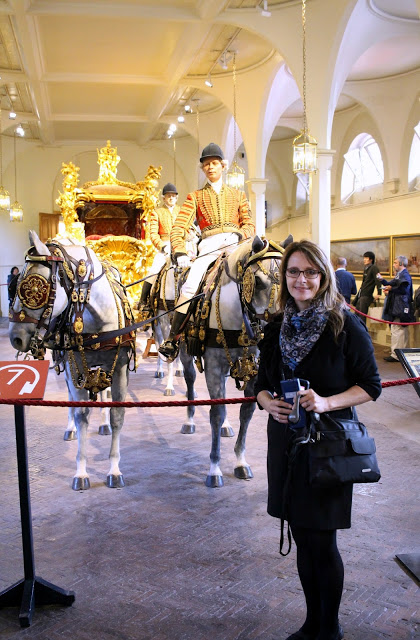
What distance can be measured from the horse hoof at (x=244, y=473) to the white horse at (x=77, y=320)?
3.32ft

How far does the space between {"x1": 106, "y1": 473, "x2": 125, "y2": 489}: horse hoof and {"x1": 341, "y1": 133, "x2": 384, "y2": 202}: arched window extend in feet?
49.5

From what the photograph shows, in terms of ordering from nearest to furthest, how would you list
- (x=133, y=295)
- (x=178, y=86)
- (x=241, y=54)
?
1. (x=133, y=295)
2. (x=241, y=54)
3. (x=178, y=86)

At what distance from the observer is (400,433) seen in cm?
659

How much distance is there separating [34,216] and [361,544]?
76.6ft

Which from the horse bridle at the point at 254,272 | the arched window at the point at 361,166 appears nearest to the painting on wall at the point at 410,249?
the arched window at the point at 361,166

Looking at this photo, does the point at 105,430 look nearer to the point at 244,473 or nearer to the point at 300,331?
the point at 244,473

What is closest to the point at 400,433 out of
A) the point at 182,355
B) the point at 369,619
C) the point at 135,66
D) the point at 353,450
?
the point at 182,355

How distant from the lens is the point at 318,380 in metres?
2.53

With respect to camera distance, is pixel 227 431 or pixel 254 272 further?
pixel 227 431

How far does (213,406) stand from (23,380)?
2108 millimetres

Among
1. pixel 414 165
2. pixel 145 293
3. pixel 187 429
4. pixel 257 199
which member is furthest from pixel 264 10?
pixel 187 429

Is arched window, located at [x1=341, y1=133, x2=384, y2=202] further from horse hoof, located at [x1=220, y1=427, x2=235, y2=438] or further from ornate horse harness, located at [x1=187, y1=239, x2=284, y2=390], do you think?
ornate horse harness, located at [x1=187, y1=239, x2=284, y2=390]

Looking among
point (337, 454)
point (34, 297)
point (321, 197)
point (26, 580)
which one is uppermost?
point (321, 197)

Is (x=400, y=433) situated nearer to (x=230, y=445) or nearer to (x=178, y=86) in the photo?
(x=230, y=445)
